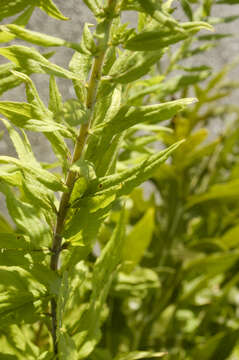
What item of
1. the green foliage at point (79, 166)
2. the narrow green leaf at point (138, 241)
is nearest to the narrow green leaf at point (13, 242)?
the green foliage at point (79, 166)

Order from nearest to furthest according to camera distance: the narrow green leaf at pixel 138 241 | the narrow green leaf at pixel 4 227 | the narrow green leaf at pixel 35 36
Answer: the narrow green leaf at pixel 35 36, the narrow green leaf at pixel 4 227, the narrow green leaf at pixel 138 241

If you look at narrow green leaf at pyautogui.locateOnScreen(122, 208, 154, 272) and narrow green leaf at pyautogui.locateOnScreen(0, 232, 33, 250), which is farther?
narrow green leaf at pyautogui.locateOnScreen(122, 208, 154, 272)

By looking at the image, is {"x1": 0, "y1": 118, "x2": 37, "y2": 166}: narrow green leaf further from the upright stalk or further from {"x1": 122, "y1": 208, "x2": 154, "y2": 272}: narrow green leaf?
{"x1": 122, "y1": 208, "x2": 154, "y2": 272}: narrow green leaf

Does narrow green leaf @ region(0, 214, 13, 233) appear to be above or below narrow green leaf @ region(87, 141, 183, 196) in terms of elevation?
below

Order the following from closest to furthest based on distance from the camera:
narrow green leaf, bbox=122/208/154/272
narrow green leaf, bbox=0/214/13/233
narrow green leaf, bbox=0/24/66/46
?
narrow green leaf, bbox=0/24/66/46 → narrow green leaf, bbox=0/214/13/233 → narrow green leaf, bbox=122/208/154/272

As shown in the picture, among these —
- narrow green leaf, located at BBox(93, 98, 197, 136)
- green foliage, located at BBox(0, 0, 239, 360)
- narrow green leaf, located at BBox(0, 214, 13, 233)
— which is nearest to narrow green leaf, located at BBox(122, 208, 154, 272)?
green foliage, located at BBox(0, 0, 239, 360)

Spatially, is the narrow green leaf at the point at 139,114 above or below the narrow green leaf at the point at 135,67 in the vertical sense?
below

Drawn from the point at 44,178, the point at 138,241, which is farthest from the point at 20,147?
the point at 138,241

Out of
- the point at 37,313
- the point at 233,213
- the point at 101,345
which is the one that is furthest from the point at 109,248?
the point at 233,213

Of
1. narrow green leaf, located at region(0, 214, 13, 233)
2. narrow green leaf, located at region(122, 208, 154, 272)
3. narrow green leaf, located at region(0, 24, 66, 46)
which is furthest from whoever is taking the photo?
narrow green leaf, located at region(122, 208, 154, 272)

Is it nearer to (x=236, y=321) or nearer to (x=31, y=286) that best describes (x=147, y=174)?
(x=31, y=286)

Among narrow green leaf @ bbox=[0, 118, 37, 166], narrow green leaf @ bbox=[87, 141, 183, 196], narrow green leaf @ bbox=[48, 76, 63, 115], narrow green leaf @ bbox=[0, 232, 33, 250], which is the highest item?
narrow green leaf @ bbox=[48, 76, 63, 115]

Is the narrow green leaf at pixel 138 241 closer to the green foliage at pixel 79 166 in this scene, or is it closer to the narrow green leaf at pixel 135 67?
the green foliage at pixel 79 166
